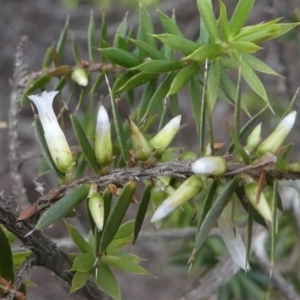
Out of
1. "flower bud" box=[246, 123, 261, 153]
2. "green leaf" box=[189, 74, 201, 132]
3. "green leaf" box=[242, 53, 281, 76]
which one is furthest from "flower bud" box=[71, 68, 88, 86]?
"flower bud" box=[246, 123, 261, 153]

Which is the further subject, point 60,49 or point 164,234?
point 164,234

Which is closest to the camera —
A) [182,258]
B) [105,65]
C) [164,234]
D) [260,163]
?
[260,163]

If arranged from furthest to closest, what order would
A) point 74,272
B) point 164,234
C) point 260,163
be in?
point 164,234 → point 74,272 → point 260,163

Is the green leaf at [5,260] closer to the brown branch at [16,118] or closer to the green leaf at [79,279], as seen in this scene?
the green leaf at [79,279]

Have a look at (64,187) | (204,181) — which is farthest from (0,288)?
(204,181)

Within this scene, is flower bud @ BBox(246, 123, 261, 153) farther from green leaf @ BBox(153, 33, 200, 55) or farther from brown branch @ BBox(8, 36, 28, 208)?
brown branch @ BBox(8, 36, 28, 208)

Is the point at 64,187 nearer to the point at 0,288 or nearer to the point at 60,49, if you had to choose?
the point at 0,288
